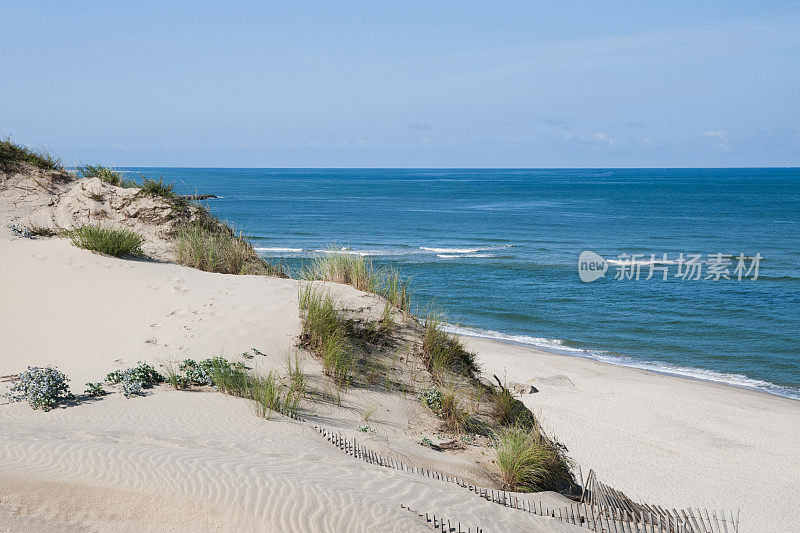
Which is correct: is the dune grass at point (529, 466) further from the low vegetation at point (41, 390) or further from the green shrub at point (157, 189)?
the green shrub at point (157, 189)

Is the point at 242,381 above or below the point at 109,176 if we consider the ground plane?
below

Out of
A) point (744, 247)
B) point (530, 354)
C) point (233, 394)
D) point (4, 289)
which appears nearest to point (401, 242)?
point (744, 247)

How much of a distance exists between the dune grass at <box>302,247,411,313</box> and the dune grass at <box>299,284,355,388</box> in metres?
1.16

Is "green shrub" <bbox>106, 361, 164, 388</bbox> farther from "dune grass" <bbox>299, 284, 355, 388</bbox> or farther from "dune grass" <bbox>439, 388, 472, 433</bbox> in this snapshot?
"dune grass" <bbox>439, 388, 472, 433</bbox>

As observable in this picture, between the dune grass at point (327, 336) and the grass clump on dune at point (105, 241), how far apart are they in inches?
176

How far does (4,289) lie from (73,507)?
7.58 m

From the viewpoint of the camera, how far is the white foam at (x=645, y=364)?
14953 millimetres

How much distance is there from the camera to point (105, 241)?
11.2 m

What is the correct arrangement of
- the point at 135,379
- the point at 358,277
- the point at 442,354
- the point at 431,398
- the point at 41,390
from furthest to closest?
the point at 358,277 < the point at 442,354 < the point at 431,398 < the point at 135,379 < the point at 41,390

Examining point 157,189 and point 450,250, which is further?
point 450,250

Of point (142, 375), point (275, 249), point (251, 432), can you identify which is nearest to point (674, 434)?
point (251, 432)

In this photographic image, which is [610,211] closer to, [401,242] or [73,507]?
[401,242]

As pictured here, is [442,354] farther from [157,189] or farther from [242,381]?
[157,189]

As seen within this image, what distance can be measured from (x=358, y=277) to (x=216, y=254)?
3527 millimetres
